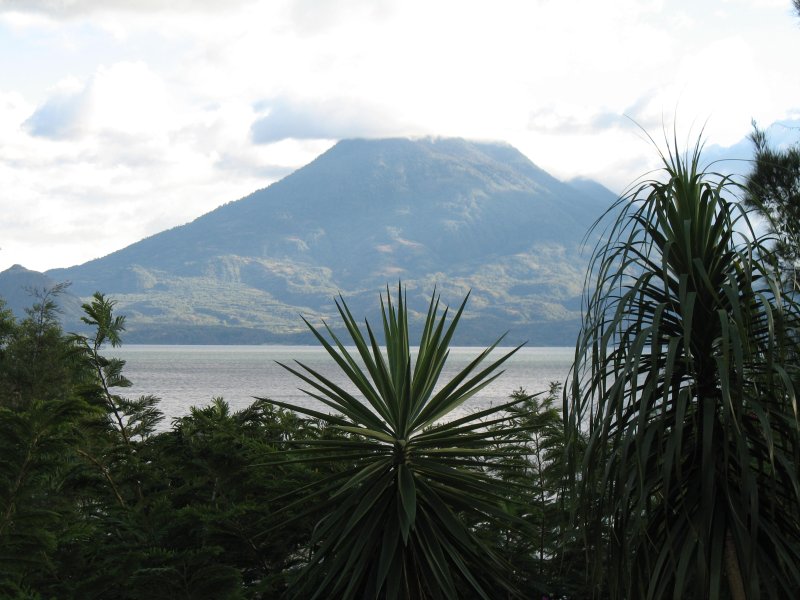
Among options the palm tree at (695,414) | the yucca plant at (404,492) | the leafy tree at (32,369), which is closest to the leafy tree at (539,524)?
the yucca plant at (404,492)

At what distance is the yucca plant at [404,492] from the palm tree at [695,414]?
1241mm

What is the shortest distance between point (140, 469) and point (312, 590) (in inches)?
76.5

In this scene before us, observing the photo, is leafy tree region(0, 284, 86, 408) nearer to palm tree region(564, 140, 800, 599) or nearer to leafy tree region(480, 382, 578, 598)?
leafy tree region(480, 382, 578, 598)

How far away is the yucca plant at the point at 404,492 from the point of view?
572 cm

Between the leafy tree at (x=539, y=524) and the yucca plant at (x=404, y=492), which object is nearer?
the yucca plant at (x=404, y=492)

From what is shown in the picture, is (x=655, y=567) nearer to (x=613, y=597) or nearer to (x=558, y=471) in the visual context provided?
(x=613, y=597)

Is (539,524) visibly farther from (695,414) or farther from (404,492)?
(695,414)

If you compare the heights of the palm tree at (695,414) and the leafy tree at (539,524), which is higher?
the palm tree at (695,414)

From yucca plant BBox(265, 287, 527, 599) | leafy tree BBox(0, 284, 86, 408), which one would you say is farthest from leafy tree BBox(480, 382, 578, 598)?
leafy tree BBox(0, 284, 86, 408)

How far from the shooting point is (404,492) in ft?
18.8

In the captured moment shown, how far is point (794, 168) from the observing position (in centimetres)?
890

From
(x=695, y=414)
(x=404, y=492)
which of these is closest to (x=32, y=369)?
(x=404, y=492)

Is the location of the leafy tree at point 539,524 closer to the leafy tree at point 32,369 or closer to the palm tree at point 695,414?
the palm tree at point 695,414

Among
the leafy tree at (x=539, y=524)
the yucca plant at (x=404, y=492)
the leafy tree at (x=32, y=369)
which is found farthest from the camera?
the leafy tree at (x=32, y=369)
